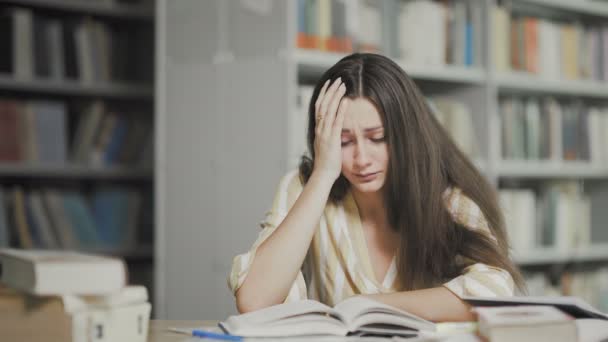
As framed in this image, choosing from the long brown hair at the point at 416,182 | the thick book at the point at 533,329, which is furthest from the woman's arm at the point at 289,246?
the thick book at the point at 533,329

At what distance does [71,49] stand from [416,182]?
205cm

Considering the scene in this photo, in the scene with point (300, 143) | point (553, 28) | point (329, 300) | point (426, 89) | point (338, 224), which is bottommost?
point (329, 300)

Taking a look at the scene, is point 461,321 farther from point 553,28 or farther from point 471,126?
point 553,28

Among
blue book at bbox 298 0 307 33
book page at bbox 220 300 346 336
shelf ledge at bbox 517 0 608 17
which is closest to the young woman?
book page at bbox 220 300 346 336

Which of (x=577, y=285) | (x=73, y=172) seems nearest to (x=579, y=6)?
(x=577, y=285)

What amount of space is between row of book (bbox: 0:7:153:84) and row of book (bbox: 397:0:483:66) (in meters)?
1.14

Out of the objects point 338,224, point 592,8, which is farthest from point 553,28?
point 338,224

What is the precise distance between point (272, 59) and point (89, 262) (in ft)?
5.49

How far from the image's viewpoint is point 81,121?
10.8 feet

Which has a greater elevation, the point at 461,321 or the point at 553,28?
the point at 553,28

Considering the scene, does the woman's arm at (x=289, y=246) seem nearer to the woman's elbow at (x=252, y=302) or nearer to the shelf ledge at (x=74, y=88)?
the woman's elbow at (x=252, y=302)

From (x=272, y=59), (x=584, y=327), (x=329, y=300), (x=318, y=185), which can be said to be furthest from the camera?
(x=272, y=59)

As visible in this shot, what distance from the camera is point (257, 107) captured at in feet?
8.57

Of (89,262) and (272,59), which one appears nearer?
(89,262)
